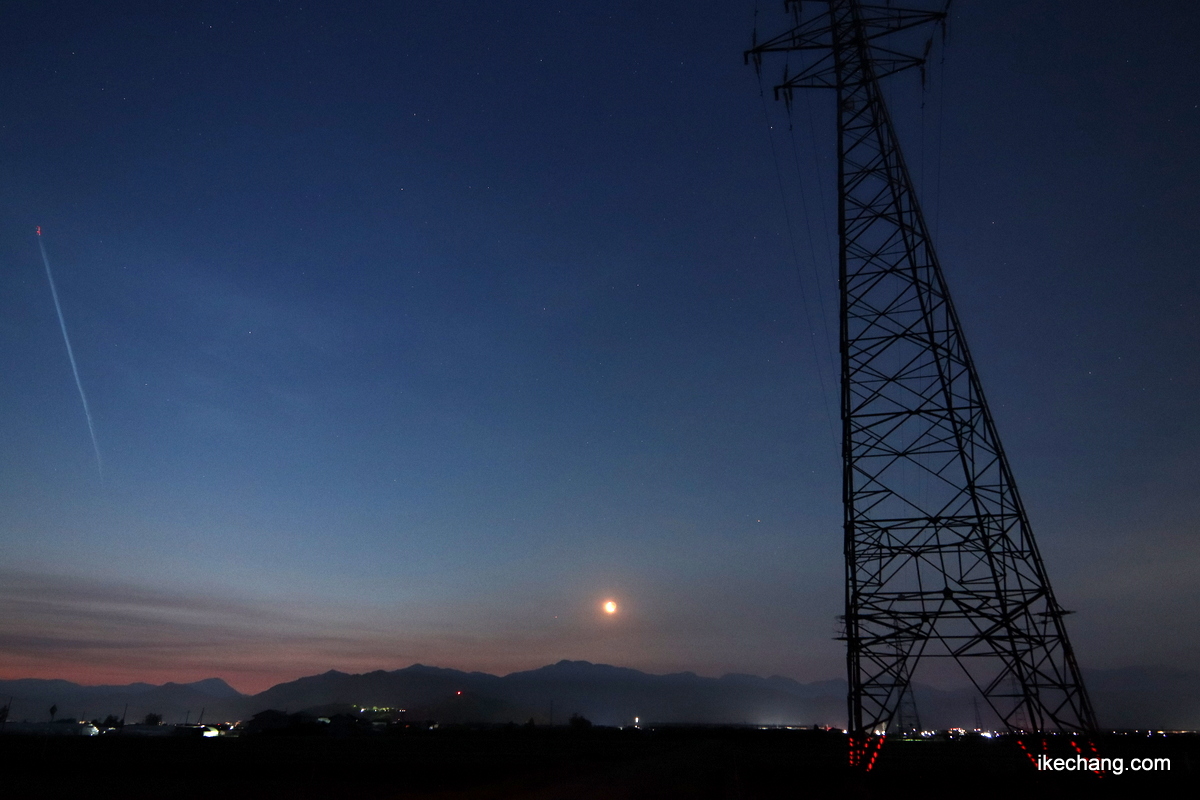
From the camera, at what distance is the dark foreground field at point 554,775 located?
78.2 feet

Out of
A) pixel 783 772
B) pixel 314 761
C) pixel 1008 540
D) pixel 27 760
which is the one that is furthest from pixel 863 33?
pixel 27 760

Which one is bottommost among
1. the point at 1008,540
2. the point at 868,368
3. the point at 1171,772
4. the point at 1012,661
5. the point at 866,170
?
the point at 1171,772

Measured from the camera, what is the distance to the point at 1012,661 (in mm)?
25141

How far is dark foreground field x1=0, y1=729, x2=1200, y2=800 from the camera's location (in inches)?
938

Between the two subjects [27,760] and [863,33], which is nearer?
[863,33]

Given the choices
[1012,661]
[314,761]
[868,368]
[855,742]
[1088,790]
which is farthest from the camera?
[314,761]

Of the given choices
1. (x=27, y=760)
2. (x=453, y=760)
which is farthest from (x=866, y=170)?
(x=27, y=760)

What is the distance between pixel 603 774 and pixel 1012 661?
1734 centimetres

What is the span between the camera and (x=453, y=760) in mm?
41250

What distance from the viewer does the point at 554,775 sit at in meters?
30.2

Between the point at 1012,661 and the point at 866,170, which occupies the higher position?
the point at 866,170

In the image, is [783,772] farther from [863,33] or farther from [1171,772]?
[863,33]

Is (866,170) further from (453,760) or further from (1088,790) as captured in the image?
(453,760)

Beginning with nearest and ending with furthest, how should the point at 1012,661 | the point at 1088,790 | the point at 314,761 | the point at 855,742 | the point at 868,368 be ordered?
the point at 1088,790
the point at 1012,661
the point at 855,742
the point at 868,368
the point at 314,761
